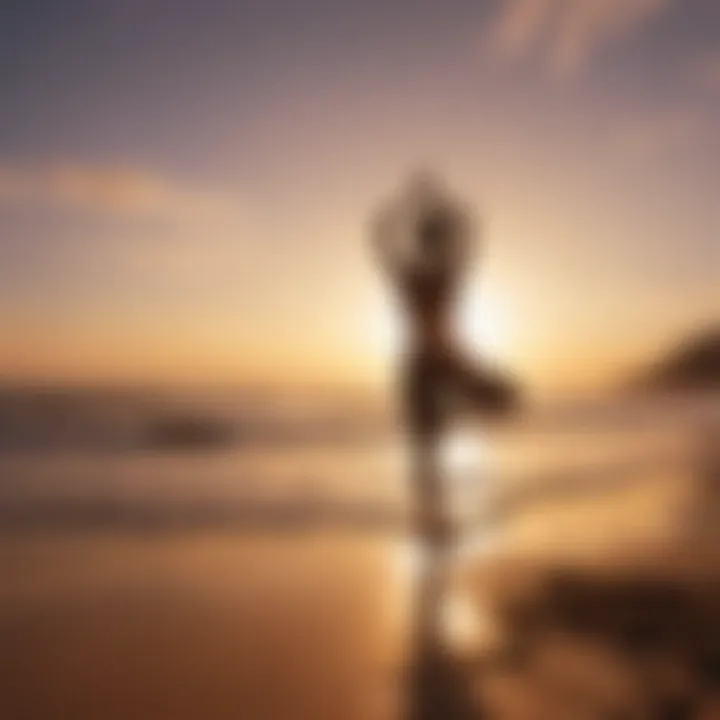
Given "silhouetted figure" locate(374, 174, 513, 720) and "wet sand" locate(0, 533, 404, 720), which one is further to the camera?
"silhouetted figure" locate(374, 174, 513, 720)

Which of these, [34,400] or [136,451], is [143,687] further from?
[136,451]

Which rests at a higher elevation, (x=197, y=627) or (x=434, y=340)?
(x=434, y=340)

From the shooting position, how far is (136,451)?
10.9 feet

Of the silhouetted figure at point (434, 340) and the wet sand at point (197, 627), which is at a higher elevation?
the silhouetted figure at point (434, 340)

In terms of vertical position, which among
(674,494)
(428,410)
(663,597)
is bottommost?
(663,597)

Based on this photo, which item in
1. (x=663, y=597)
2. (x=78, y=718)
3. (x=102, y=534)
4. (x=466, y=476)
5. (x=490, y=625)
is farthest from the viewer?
(x=466, y=476)

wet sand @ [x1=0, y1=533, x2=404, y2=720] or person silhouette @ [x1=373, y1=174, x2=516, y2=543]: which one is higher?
person silhouette @ [x1=373, y1=174, x2=516, y2=543]

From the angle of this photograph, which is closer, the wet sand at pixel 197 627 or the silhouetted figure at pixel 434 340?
the wet sand at pixel 197 627

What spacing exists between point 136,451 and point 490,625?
1969 mm

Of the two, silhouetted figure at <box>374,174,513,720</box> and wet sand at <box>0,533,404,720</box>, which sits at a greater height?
silhouetted figure at <box>374,174,513,720</box>

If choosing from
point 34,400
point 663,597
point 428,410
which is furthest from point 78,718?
point 34,400

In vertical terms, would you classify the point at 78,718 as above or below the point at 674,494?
below

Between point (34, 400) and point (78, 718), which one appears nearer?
point (78, 718)

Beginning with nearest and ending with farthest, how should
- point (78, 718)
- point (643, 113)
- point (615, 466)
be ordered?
point (78, 718), point (643, 113), point (615, 466)
